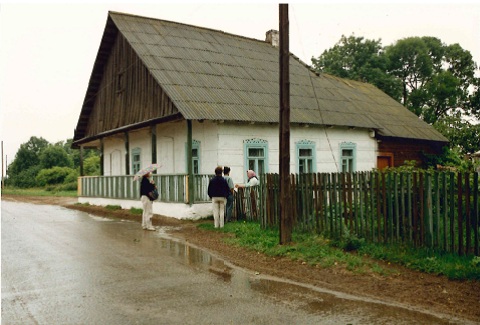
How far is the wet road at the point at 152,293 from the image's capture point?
17.8 feet

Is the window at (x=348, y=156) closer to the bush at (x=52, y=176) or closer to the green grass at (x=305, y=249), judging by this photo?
the green grass at (x=305, y=249)

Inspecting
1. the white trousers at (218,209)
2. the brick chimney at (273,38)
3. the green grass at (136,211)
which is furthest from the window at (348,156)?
the green grass at (136,211)

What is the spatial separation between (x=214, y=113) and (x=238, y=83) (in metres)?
3.82

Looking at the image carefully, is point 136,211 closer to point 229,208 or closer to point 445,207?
point 229,208

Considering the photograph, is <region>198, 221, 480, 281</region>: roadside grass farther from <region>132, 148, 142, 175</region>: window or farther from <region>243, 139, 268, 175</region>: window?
<region>132, 148, 142, 175</region>: window

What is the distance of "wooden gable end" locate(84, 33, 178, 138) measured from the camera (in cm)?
1716

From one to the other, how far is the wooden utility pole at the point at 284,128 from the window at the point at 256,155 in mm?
7210

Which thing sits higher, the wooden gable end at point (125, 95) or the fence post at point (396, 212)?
the wooden gable end at point (125, 95)

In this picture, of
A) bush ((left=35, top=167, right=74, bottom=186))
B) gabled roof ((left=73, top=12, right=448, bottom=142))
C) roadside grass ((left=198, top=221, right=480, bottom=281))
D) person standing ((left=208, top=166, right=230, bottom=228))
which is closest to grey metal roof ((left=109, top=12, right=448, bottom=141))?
gabled roof ((left=73, top=12, right=448, bottom=142))

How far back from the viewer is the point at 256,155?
17250mm

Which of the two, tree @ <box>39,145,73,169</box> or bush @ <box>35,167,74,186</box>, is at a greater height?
tree @ <box>39,145,73,169</box>

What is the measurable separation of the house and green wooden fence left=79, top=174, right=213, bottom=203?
0.08m

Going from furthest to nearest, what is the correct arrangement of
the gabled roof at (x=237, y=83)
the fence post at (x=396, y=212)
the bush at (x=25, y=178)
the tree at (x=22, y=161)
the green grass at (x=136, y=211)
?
the tree at (x=22, y=161) → the bush at (x=25, y=178) → the green grass at (x=136, y=211) → the gabled roof at (x=237, y=83) → the fence post at (x=396, y=212)

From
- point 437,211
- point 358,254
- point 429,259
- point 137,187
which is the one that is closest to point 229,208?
point 358,254
